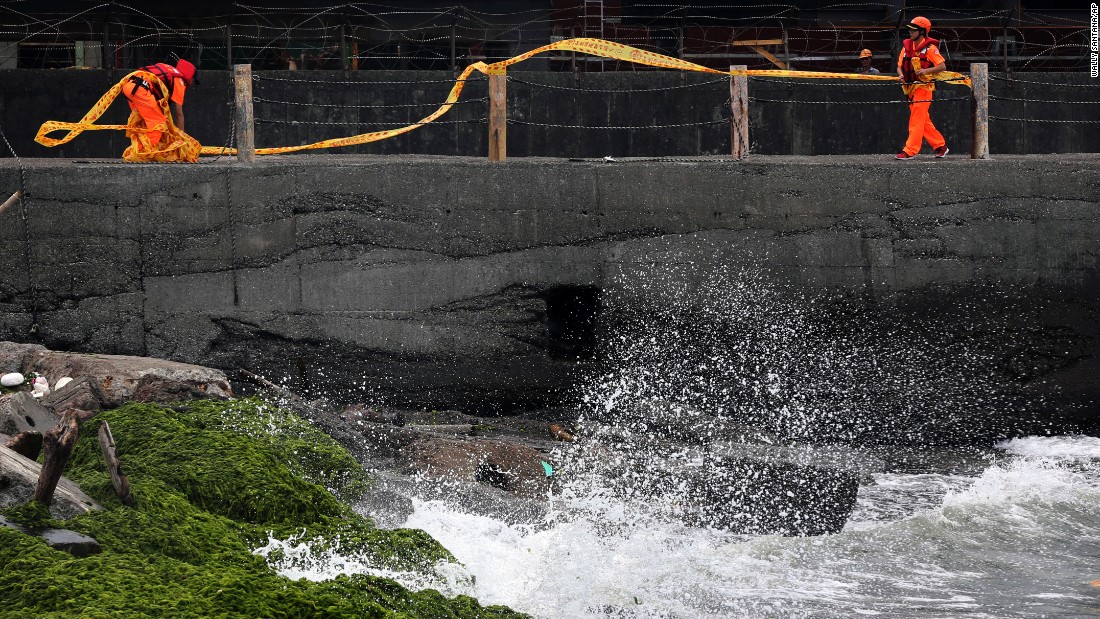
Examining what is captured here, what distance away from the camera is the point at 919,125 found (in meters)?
11.1

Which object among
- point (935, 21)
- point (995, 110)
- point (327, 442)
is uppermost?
point (935, 21)

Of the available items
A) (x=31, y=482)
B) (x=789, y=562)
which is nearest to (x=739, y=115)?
(x=789, y=562)

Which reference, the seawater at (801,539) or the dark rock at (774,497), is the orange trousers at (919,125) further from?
the dark rock at (774,497)

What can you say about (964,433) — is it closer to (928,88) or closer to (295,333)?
(928,88)

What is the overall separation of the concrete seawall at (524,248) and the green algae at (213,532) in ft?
5.64

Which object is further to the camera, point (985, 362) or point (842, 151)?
point (842, 151)

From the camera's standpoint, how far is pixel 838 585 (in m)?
7.42

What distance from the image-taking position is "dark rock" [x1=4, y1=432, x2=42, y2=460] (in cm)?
683

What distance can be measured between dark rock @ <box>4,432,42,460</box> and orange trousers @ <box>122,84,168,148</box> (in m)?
4.94

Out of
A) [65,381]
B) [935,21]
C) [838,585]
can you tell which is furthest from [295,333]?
[935,21]

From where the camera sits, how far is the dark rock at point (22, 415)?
25.5 feet

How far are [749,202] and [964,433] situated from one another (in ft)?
8.77

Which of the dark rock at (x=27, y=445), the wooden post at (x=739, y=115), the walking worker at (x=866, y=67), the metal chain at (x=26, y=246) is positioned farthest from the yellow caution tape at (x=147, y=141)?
the walking worker at (x=866, y=67)

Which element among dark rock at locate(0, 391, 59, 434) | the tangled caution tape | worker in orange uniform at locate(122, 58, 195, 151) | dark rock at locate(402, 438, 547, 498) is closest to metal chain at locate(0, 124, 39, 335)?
the tangled caution tape
